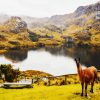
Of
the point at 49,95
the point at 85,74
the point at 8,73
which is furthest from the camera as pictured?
the point at 8,73

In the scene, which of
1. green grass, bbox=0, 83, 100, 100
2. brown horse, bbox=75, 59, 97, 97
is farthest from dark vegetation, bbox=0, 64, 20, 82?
brown horse, bbox=75, 59, 97, 97

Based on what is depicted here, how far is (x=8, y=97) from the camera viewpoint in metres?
22.9

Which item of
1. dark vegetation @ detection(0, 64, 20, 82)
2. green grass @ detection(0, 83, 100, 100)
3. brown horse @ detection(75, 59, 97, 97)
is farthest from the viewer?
dark vegetation @ detection(0, 64, 20, 82)

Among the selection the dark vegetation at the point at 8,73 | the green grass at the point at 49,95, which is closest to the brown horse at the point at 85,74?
the green grass at the point at 49,95

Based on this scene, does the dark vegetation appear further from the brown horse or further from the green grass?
the brown horse

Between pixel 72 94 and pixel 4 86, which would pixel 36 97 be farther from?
pixel 4 86

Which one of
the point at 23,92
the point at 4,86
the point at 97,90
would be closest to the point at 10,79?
the point at 4,86

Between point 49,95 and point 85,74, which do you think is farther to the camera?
point 49,95

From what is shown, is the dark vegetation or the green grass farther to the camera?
the dark vegetation

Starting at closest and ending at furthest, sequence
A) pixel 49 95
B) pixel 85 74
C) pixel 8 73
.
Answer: pixel 85 74
pixel 49 95
pixel 8 73

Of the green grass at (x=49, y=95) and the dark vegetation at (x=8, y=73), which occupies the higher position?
the dark vegetation at (x=8, y=73)

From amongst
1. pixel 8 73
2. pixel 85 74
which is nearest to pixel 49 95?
pixel 85 74

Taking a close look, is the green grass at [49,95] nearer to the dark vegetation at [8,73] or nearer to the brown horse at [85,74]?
the brown horse at [85,74]

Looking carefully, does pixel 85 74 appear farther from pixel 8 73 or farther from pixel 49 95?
pixel 8 73
